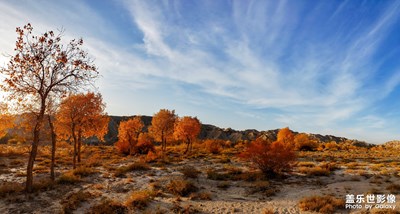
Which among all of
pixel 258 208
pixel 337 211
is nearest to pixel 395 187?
pixel 337 211

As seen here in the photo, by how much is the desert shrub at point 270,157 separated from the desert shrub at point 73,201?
47.3ft

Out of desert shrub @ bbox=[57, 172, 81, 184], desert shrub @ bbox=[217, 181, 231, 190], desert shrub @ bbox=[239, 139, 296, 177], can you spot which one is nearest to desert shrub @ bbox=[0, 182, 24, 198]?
desert shrub @ bbox=[57, 172, 81, 184]

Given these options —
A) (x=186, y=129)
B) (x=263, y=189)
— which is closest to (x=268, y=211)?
(x=263, y=189)

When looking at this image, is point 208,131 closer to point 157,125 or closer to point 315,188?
point 157,125

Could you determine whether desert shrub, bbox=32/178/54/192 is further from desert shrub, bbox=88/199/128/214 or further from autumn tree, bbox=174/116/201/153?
autumn tree, bbox=174/116/201/153

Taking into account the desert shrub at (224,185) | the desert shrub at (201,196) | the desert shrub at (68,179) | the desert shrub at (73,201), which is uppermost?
the desert shrub at (224,185)

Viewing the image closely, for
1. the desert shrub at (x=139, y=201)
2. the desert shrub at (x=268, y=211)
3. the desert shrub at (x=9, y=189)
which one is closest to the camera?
the desert shrub at (x=268, y=211)

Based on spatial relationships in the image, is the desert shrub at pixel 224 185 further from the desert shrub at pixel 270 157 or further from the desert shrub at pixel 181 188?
the desert shrub at pixel 270 157

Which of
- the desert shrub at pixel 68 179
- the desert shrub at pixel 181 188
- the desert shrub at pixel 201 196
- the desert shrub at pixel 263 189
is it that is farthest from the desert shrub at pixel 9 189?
the desert shrub at pixel 263 189

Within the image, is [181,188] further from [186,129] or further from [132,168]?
[186,129]

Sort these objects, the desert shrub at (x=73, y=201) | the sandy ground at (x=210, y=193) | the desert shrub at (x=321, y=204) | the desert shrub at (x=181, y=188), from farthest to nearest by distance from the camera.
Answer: the desert shrub at (x=181, y=188), the sandy ground at (x=210, y=193), the desert shrub at (x=73, y=201), the desert shrub at (x=321, y=204)

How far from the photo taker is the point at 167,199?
17141 millimetres

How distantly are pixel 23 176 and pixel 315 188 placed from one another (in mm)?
23780

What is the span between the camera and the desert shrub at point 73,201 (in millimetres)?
14968
